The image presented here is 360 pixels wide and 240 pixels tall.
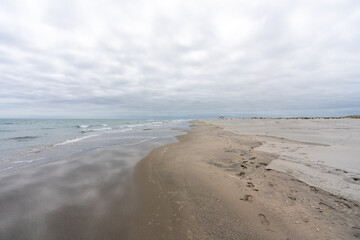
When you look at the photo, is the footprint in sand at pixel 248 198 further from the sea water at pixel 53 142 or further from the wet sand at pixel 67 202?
the sea water at pixel 53 142

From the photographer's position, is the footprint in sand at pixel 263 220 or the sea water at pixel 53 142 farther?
the sea water at pixel 53 142

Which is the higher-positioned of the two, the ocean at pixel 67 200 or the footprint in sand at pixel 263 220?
the footprint in sand at pixel 263 220

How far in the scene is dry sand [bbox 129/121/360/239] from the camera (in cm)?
293

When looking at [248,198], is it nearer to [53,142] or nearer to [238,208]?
[238,208]

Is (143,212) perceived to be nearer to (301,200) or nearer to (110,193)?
(110,193)

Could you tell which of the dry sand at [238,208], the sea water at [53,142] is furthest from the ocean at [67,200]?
the sea water at [53,142]

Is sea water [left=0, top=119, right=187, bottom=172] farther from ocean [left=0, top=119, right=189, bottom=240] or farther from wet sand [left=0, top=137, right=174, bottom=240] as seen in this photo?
wet sand [left=0, top=137, right=174, bottom=240]

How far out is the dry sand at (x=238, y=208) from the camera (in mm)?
2930

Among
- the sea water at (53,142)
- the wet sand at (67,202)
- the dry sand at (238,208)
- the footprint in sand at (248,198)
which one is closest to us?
the dry sand at (238,208)

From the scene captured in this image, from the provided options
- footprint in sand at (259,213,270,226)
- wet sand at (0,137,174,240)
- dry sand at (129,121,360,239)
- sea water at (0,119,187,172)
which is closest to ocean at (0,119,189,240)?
wet sand at (0,137,174,240)

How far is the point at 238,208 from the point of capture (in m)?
3.66

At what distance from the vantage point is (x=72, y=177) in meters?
5.90

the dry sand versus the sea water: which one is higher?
the dry sand

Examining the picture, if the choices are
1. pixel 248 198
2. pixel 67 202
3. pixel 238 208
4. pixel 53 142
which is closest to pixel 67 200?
pixel 67 202
